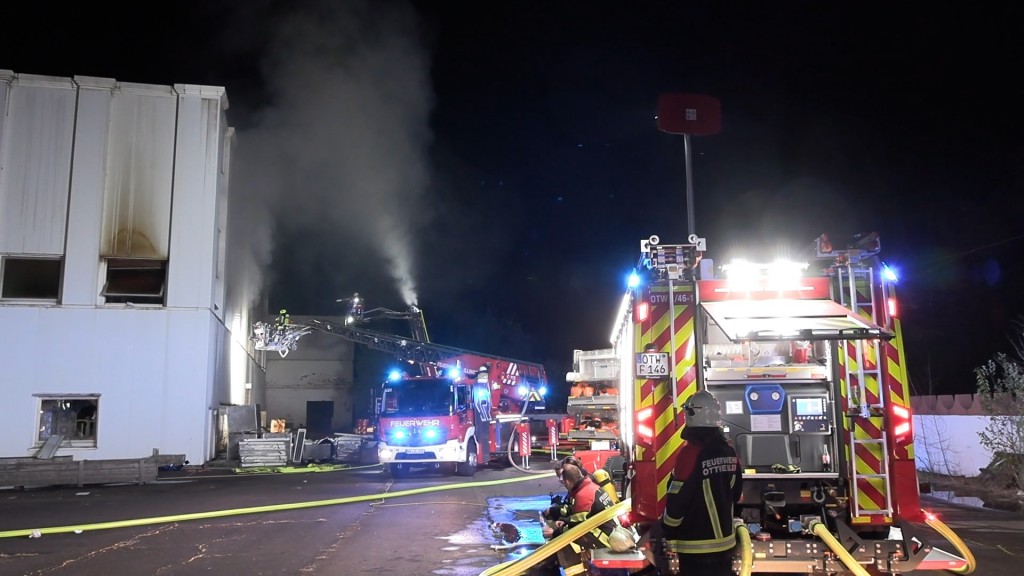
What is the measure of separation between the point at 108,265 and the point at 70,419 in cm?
395

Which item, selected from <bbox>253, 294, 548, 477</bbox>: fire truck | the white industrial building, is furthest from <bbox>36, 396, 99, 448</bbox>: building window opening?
<bbox>253, 294, 548, 477</bbox>: fire truck

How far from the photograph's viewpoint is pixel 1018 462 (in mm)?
12336

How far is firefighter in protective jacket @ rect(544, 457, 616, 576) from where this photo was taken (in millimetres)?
5266

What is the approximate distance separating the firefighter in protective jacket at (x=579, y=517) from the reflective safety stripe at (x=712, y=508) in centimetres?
150

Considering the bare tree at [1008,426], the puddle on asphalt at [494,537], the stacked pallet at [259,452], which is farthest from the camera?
the stacked pallet at [259,452]

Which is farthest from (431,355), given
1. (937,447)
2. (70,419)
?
(937,447)

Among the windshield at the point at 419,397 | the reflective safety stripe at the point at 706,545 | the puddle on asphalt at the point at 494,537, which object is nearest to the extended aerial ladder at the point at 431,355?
the windshield at the point at 419,397

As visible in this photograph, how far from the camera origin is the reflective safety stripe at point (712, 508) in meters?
3.80

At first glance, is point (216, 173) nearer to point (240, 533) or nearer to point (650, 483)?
point (240, 533)

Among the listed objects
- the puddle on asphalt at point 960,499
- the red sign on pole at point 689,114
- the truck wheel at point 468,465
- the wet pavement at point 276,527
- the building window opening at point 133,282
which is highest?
the red sign on pole at point 689,114

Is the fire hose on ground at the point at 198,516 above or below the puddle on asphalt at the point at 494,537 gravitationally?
above

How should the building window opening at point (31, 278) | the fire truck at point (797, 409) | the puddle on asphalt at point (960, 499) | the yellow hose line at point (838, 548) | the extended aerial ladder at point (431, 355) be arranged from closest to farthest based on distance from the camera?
the yellow hose line at point (838, 548)
the fire truck at point (797, 409)
the puddle on asphalt at point (960, 499)
the building window opening at point (31, 278)
the extended aerial ladder at point (431, 355)

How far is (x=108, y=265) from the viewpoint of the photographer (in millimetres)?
19344

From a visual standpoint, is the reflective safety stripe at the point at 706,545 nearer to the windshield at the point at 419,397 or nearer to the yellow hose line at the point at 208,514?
the yellow hose line at the point at 208,514
